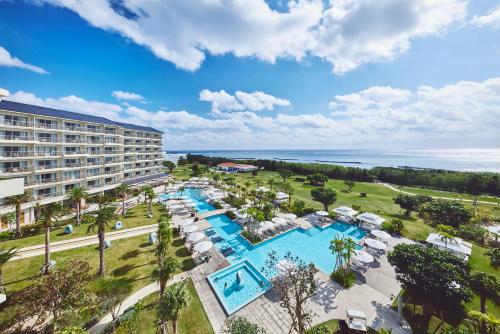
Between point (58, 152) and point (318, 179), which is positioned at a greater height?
point (58, 152)

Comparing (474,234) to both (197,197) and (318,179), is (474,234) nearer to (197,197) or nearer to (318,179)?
(318,179)

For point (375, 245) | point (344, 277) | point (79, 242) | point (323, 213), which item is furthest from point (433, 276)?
point (79, 242)

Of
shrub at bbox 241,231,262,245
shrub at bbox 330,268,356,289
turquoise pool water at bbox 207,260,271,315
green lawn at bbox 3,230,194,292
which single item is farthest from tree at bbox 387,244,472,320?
green lawn at bbox 3,230,194,292

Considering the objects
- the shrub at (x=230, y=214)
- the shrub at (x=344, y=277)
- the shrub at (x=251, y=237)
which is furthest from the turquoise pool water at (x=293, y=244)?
the shrub at (x=344, y=277)

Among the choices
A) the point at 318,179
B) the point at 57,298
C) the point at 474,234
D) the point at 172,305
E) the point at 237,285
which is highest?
the point at 318,179

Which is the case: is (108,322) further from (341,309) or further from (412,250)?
(412,250)

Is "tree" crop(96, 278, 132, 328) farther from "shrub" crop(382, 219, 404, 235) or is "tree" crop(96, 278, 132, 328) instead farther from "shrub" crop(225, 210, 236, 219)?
"shrub" crop(382, 219, 404, 235)

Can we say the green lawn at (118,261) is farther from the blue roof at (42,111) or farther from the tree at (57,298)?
the blue roof at (42,111)
